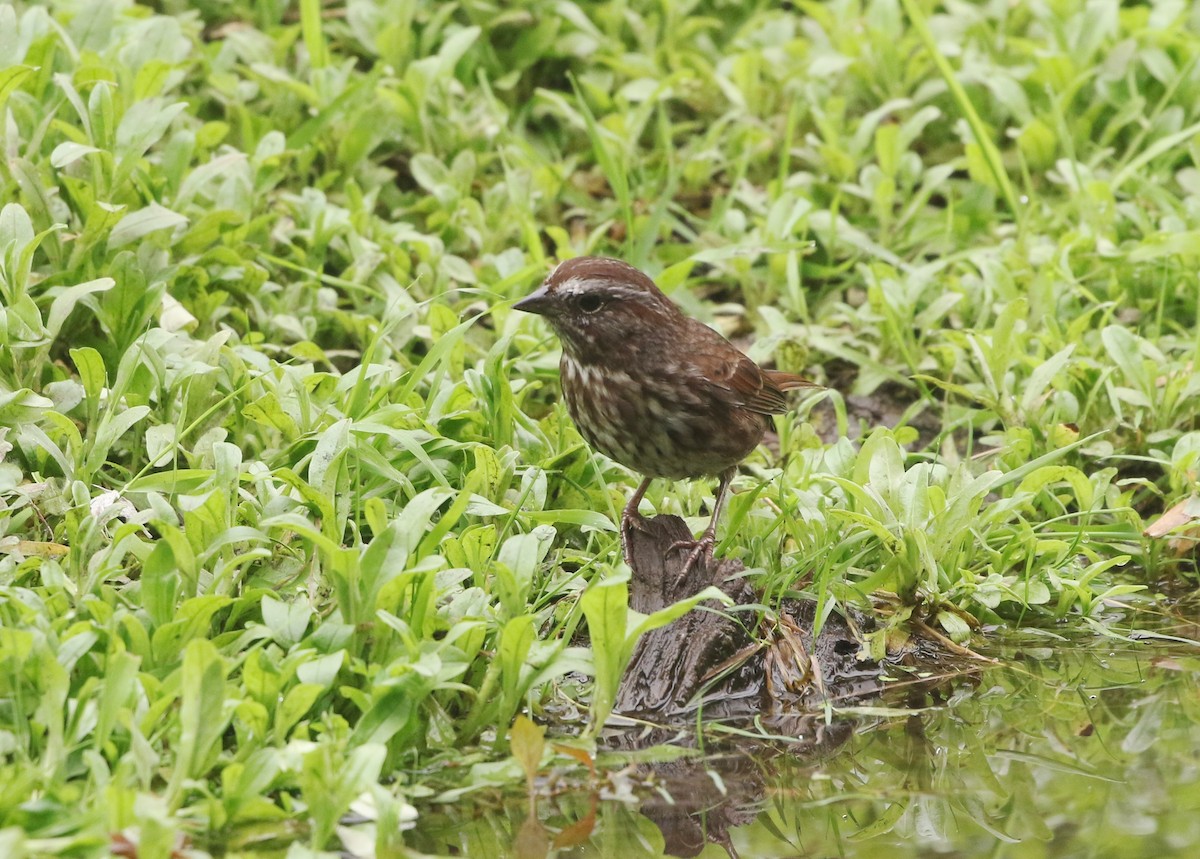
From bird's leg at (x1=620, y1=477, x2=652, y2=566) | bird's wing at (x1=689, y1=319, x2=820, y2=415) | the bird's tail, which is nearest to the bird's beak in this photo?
bird's wing at (x1=689, y1=319, x2=820, y2=415)

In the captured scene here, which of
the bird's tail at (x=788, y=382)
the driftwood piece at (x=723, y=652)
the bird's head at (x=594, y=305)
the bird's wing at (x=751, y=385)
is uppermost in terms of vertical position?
the bird's head at (x=594, y=305)

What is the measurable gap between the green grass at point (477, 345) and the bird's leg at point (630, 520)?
66mm

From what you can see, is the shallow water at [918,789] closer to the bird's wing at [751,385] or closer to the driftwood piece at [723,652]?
the driftwood piece at [723,652]

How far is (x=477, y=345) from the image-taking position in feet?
20.7

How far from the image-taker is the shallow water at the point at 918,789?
12.4ft

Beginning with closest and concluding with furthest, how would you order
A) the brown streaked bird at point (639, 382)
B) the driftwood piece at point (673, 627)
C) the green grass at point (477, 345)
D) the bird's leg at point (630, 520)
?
1. the green grass at point (477, 345)
2. the driftwood piece at point (673, 627)
3. the bird's leg at point (630, 520)
4. the brown streaked bird at point (639, 382)

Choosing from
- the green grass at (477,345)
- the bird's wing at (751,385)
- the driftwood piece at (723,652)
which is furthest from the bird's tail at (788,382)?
the driftwood piece at (723,652)

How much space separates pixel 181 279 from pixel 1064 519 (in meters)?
3.30

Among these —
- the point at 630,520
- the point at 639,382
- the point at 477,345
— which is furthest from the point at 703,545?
the point at 477,345

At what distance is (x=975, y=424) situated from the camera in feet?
20.0

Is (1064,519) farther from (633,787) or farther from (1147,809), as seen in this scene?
(633,787)

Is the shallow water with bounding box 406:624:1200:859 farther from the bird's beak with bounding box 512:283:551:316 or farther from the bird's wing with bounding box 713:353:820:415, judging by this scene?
the bird's beak with bounding box 512:283:551:316

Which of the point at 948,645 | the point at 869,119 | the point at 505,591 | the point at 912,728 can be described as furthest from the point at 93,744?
the point at 869,119

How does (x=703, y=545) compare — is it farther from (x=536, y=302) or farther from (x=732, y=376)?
(x=536, y=302)
